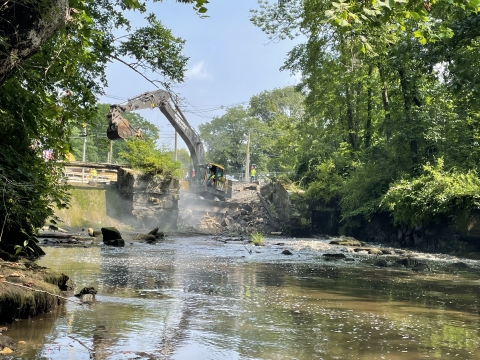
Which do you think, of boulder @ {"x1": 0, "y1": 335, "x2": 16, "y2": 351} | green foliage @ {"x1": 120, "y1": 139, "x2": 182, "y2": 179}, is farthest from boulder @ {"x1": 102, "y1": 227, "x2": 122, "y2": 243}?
boulder @ {"x1": 0, "y1": 335, "x2": 16, "y2": 351}

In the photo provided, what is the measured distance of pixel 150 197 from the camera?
28.3 meters

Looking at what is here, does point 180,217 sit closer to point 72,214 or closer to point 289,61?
point 72,214

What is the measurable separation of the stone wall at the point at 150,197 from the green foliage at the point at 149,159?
0.39m

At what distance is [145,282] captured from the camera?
9125mm

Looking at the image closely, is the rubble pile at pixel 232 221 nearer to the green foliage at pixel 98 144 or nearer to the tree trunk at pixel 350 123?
the tree trunk at pixel 350 123

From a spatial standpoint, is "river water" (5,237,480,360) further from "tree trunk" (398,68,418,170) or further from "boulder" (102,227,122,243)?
"tree trunk" (398,68,418,170)

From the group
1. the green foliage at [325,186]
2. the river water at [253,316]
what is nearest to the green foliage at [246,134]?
the green foliage at [325,186]

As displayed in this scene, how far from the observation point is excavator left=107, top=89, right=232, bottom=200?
23516mm

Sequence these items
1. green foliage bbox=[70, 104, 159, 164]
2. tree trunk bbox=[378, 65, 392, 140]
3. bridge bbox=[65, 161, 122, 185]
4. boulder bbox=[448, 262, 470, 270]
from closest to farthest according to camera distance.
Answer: boulder bbox=[448, 262, 470, 270]
tree trunk bbox=[378, 65, 392, 140]
bridge bbox=[65, 161, 122, 185]
green foliage bbox=[70, 104, 159, 164]

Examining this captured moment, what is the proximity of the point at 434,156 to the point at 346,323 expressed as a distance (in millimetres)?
19371

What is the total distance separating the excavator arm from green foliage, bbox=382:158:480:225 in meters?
12.6

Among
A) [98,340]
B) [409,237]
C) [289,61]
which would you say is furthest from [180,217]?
[98,340]

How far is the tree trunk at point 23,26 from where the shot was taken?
4207 mm

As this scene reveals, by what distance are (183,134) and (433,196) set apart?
1676 cm
